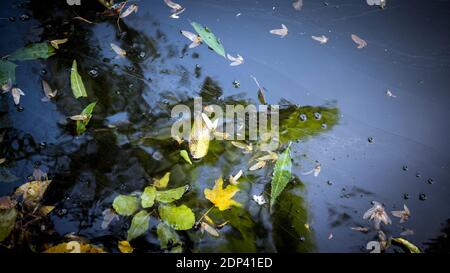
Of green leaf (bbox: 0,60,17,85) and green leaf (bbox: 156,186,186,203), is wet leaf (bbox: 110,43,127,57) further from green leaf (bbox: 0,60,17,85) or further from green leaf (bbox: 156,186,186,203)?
green leaf (bbox: 156,186,186,203)

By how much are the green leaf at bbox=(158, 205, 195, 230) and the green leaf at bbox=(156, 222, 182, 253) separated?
0.10 ft

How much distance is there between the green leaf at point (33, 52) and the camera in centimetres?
189

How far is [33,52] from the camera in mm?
1923

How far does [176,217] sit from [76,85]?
1.13 meters

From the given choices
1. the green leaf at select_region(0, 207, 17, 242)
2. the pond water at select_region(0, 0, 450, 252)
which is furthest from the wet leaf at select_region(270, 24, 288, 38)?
the green leaf at select_region(0, 207, 17, 242)

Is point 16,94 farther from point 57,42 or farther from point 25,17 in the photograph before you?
point 25,17

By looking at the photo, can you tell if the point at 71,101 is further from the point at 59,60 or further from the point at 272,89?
the point at 272,89

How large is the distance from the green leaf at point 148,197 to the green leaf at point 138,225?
57 millimetres

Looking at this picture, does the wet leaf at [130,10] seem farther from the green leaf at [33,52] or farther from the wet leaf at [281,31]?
the wet leaf at [281,31]

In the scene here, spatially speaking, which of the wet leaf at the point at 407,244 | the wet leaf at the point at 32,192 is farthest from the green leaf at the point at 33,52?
the wet leaf at the point at 407,244

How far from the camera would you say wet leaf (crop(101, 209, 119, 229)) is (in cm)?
155

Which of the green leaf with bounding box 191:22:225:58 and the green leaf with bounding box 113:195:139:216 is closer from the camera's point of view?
the green leaf with bounding box 113:195:139:216
